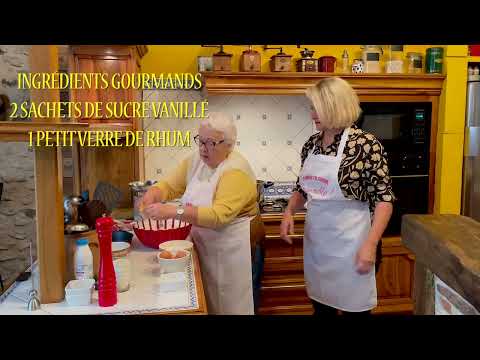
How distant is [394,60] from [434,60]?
23 centimetres

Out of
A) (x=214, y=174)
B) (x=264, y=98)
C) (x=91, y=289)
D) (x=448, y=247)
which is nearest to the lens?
(x=448, y=247)

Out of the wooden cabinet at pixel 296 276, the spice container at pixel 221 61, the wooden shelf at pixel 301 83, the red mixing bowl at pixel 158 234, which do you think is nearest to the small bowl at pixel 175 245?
the red mixing bowl at pixel 158 234

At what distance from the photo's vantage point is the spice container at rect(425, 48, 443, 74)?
2693 millimetres

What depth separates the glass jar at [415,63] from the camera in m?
2.81

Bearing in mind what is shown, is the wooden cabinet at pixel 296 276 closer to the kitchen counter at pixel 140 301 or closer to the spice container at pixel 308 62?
the spice container at pixel 308 62

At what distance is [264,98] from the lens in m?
2.96

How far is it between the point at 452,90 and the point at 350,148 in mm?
1395

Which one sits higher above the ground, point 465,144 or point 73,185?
point 465,144

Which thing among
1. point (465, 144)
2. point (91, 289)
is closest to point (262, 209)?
point (465, 144)

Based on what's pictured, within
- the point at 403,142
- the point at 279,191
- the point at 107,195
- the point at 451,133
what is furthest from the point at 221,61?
the point at 451,133

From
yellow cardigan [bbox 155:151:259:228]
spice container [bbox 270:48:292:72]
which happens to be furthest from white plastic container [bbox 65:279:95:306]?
spice container [bbox 270:48:292:72]

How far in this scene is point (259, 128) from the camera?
3.00 metres

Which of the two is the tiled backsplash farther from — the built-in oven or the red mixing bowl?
the red mixing bowl
